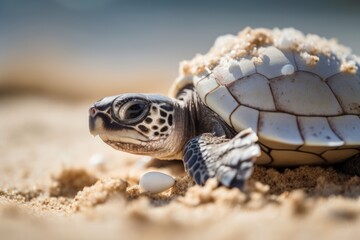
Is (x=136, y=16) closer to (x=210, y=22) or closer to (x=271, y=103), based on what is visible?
(x=210, y=22)

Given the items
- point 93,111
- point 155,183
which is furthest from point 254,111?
point 93,111

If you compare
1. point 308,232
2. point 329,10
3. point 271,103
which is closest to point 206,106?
point 271,103

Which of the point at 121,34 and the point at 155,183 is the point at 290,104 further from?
the point at 121,34

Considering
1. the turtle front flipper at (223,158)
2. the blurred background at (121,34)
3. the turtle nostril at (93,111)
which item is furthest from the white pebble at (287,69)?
the blurred background at (121,34)

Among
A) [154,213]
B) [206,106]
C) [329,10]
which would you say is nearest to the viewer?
[154,213]

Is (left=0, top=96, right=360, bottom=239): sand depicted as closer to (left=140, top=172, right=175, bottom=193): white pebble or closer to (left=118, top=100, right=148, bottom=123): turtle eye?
(left=140, top=172, right=175, bottom=193): white pebble

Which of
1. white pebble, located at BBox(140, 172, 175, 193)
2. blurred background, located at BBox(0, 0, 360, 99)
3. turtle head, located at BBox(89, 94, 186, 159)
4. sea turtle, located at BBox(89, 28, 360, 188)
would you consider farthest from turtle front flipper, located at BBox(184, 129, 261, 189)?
blurred background, located at BBox(0, 0, 360, 99)
